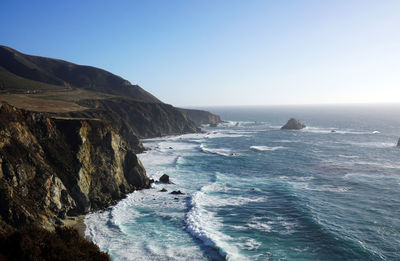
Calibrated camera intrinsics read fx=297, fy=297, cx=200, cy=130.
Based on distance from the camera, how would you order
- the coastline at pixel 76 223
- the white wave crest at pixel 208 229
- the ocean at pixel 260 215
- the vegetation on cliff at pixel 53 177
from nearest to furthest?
the vegetation on cliff at pixel 53 177
the white wave crest at pixel 208 229
the ocean at pixel 260 215
the coastline at pixel 76 223

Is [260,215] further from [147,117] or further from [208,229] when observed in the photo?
[147,117]

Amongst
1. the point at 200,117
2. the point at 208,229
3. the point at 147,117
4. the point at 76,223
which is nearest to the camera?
the point at 208,229

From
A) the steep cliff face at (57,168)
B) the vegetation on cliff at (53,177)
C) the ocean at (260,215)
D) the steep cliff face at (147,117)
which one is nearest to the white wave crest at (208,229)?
the ocean at (260,215)

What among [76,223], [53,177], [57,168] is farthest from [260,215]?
[57,168]

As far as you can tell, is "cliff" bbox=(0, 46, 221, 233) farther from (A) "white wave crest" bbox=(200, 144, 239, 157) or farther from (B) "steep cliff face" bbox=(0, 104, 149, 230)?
(A) "white wave crest" bbox=(200, 144, 239, 157)

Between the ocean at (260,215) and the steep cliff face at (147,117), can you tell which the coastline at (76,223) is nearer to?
the ocean at (260,215)

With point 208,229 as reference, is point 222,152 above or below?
above

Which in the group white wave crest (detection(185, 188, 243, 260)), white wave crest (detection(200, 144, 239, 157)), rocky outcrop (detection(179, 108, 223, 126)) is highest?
rocky outcrop (detection(179, 108, 223, 126))

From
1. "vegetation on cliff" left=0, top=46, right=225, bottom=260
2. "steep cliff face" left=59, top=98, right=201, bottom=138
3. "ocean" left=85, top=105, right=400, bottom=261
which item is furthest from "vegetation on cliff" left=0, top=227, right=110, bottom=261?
"steep cliff face" left=59, top=98, right=201, bottom=138

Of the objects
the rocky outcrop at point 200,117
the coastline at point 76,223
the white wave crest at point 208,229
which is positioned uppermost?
the rocky outcrop at point 200,117

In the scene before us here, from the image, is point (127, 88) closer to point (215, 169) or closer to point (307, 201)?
point (215, 169)
